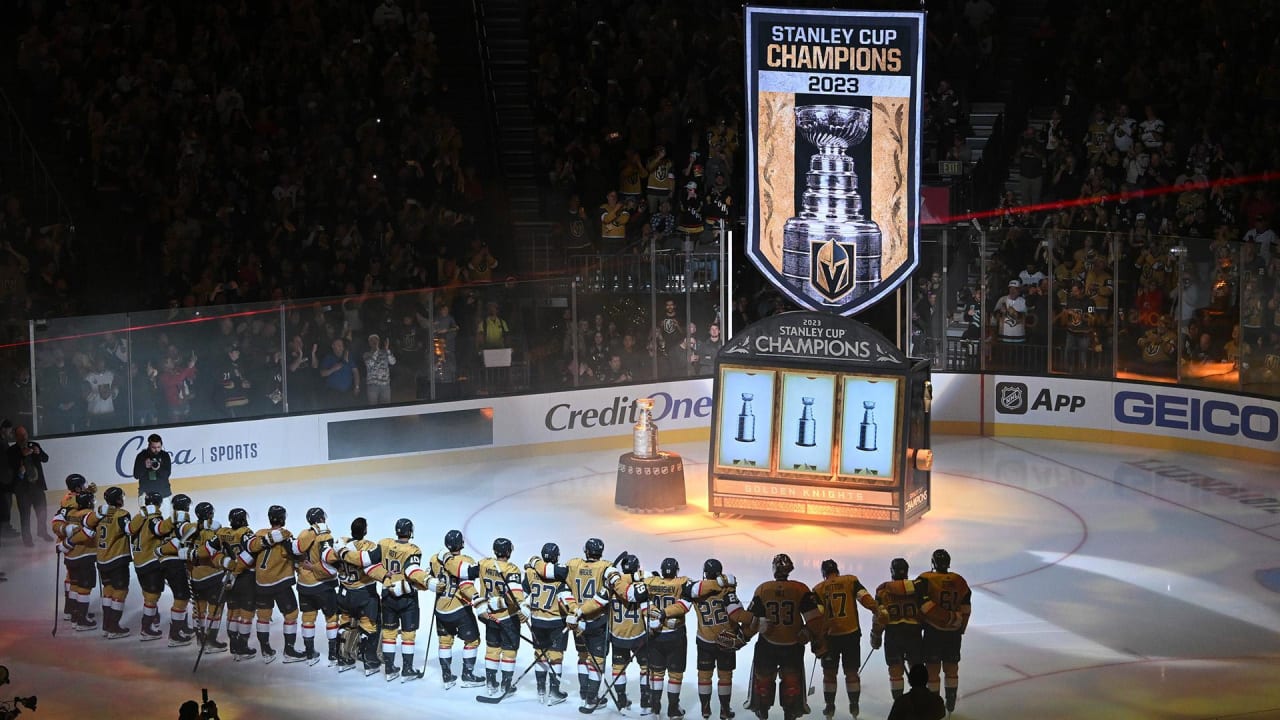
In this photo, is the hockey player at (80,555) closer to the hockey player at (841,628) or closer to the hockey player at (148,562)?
the hockey player at (148,562)

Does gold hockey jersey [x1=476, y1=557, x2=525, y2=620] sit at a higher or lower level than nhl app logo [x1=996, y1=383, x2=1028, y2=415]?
lower

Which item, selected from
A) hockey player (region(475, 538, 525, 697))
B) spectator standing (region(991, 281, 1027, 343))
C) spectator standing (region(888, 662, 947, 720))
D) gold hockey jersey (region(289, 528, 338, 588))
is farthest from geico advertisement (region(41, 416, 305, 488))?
spectator standing (region(888, 662, 947, 720))

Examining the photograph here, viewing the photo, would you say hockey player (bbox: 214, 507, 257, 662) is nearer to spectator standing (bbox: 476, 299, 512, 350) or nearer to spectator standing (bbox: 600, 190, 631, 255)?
spectator standing (bbox: 476, 299, 512, 350)

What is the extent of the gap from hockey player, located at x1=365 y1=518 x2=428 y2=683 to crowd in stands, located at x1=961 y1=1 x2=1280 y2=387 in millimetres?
12728

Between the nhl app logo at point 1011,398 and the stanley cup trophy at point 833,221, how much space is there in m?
6.40

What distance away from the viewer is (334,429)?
20734 millimetres

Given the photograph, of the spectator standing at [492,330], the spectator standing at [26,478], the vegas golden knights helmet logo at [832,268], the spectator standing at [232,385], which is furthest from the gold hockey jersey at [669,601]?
the spectator standing at [492,330]

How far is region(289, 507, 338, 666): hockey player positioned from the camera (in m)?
13.1

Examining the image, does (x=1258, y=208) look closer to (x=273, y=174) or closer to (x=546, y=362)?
(x=546, y=362)

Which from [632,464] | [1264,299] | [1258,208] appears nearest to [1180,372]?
[1264,299]

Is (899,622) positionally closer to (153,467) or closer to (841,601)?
(841,601)

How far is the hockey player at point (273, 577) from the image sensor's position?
1334 cm

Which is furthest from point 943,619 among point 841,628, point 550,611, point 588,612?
point 550,611

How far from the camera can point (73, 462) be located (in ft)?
62.0
